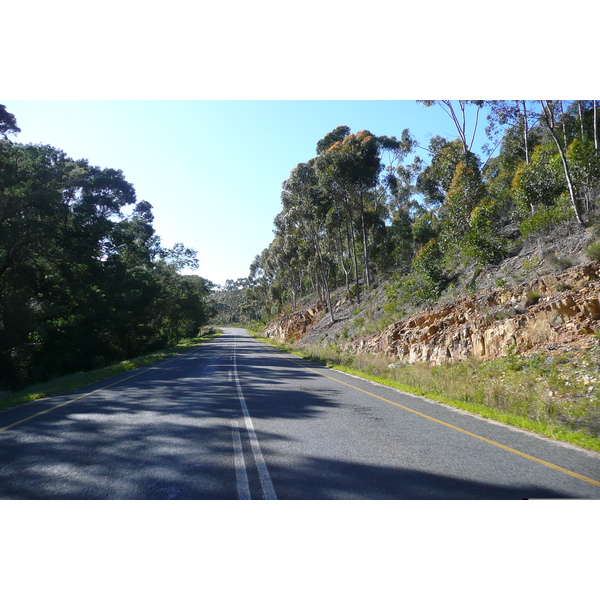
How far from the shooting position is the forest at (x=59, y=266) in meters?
18.8

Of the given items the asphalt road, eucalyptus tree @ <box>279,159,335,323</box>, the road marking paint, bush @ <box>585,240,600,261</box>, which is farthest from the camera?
eucalyptus tree @ <box>279,159,335,323</box>

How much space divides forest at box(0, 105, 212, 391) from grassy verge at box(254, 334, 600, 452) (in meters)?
17.8

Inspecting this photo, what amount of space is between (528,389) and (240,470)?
6986 millimetres

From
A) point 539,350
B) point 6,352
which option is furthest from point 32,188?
point 539,350

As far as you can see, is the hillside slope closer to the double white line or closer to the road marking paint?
the double white line

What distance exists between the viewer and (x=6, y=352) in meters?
20.6

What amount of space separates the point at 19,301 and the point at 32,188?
6.32 m

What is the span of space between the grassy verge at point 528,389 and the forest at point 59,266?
702 inches

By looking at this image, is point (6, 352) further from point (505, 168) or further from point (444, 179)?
point (505, 168)

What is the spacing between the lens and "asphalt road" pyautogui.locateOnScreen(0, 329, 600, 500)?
4.15 metres

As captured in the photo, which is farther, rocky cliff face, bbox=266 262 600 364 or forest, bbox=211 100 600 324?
forest, bbox=211 100 600 324

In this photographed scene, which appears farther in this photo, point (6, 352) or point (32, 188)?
point (6, 352)

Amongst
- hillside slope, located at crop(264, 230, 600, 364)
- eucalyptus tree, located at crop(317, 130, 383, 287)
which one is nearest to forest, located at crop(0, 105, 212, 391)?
eucalyptus tree, located at crop(317, 130, 383, 287)

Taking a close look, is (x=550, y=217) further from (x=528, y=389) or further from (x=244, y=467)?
(x=244, y=467)
